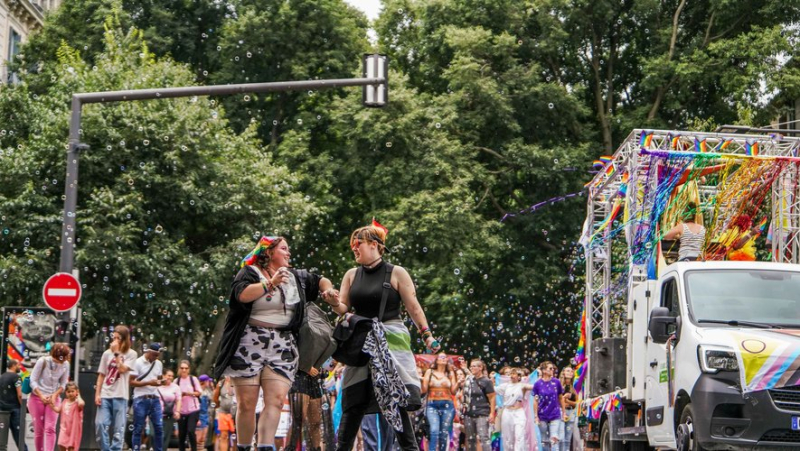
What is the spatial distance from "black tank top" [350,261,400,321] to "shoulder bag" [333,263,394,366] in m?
0.04

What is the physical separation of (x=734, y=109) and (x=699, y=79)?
1254 millimetres

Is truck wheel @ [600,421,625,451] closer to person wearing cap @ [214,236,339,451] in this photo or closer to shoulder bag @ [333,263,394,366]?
shoulder bag @ [333,263,394,366]

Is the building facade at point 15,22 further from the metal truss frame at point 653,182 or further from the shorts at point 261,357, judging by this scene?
the shorts at point 261,357

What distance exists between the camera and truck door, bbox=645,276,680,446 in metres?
12.9

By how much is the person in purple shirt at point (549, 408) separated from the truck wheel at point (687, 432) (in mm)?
8728

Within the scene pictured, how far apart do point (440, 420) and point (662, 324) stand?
8.96m

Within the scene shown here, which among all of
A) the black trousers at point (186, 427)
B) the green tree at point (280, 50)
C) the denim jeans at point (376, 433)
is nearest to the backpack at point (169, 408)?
the black trousers at point (186, 427)

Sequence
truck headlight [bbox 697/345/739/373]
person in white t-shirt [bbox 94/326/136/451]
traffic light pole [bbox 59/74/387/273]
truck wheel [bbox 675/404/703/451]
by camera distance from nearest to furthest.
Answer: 1. truck headlight [bbox 697/345/739/373]
2. truck wheel [bbox 675/404/703/451]
3. person in white t-shirt [bbox 94/326/136/451]
4. traffic light pole [bbox 59/74/387/273]

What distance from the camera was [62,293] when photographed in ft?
58.3

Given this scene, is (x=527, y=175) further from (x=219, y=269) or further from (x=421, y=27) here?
(x=219, y=269)

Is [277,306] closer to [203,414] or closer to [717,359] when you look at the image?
[717,359]

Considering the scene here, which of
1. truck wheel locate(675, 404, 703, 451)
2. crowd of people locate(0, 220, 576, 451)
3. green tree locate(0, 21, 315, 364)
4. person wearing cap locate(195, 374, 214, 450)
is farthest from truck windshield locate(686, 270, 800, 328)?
green tree locate(0, 21, 315, 364)

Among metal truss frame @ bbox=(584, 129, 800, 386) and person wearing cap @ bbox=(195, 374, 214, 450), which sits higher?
metal truss frame @ bbox=(584, 129, 800, 386)

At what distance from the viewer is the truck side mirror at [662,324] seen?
12312 mm
